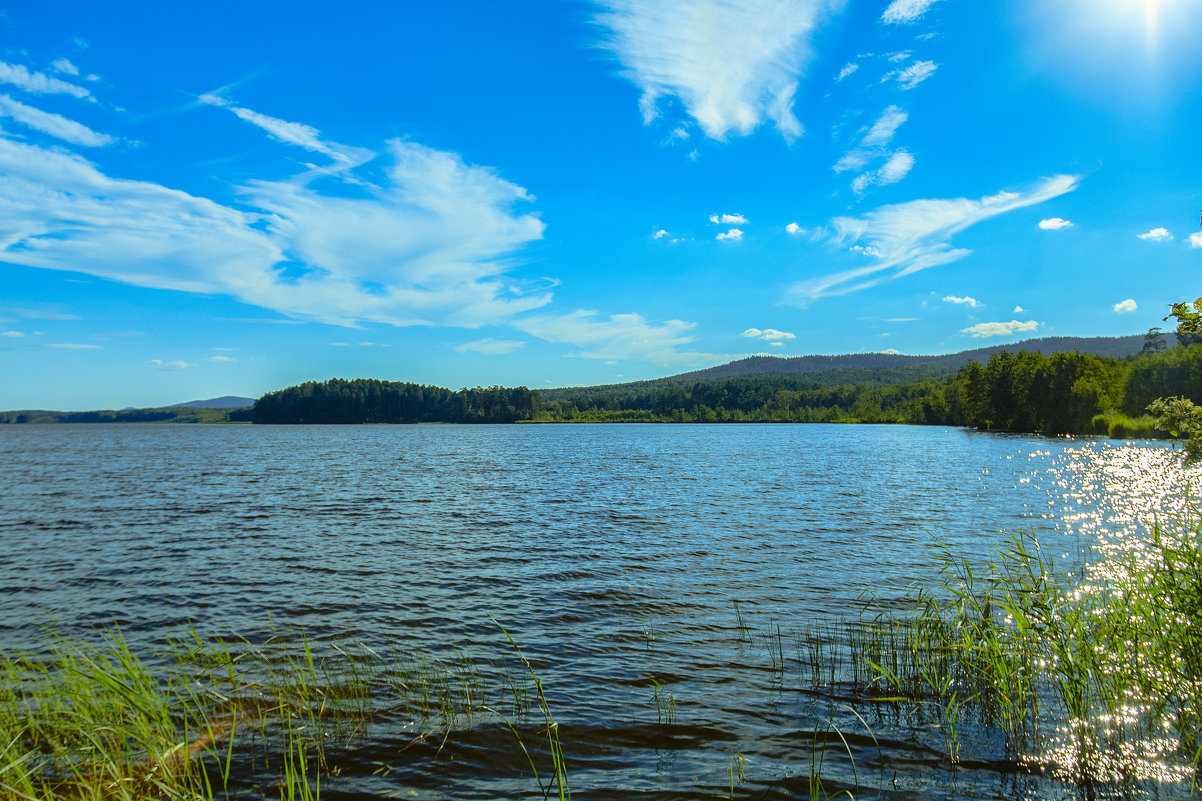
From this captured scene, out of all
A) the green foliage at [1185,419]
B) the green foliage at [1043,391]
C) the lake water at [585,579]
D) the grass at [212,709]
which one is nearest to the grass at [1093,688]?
the lake water at [585,579]

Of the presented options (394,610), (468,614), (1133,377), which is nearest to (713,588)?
(468,614)

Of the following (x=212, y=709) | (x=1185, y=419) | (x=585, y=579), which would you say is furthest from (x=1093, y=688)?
(x=212, y=709)

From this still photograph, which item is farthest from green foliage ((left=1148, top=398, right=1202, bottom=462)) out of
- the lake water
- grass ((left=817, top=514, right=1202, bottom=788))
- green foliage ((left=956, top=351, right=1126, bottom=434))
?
green foliage ((left=956, top=351, right=1126, bottom=434))

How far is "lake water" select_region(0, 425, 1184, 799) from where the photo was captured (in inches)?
340

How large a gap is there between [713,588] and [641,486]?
86.6 ft

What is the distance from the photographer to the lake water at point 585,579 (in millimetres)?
8648

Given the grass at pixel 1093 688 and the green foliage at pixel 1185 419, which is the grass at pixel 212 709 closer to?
the grass at pixel 1093 688

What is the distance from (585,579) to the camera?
18.5 meters

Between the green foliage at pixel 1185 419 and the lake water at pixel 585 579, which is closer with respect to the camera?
the lake water at pixel 585 579

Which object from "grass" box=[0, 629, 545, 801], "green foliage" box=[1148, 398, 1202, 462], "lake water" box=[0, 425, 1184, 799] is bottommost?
"lake water" box=[0, 425, 1184, 799]

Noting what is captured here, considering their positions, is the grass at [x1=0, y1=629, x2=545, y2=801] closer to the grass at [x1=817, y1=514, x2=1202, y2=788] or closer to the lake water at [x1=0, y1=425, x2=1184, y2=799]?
the lake water at [x1=0, y1=425, x2=1184, y2=799]

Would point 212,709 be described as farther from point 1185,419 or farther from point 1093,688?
point 1185,419

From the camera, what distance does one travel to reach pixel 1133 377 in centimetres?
11800

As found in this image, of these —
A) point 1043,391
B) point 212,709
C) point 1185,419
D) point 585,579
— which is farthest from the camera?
point 1043,391
